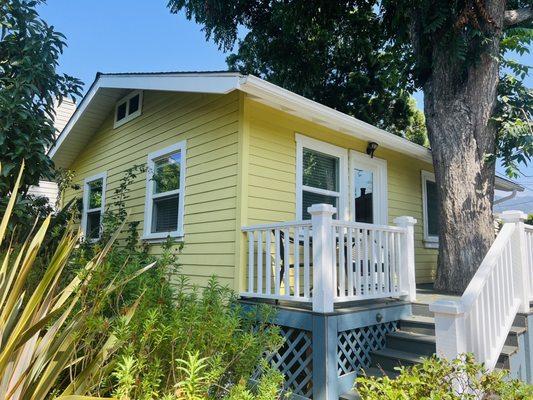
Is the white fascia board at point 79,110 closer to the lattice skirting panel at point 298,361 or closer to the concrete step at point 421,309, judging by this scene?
the lattice skirting panel at point 298,361

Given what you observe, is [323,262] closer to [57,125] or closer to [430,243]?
[430,243]

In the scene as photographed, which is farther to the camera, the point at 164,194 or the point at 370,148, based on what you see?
the point at 370,148

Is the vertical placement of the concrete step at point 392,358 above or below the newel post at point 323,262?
below

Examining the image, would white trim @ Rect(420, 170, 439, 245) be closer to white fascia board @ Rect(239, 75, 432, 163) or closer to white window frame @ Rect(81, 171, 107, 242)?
white fascia board @ Rect(239, 75, 432, 163)

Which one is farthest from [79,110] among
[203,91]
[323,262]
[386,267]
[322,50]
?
[386,267]

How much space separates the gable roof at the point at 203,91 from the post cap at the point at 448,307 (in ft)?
9.72

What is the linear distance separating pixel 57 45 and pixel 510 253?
6.50 meters

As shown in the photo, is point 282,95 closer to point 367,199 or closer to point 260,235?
point 260,235

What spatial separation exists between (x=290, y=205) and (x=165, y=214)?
2.24 metres

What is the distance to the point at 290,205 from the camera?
221 inches

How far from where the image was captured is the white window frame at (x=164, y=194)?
6121 millimetres

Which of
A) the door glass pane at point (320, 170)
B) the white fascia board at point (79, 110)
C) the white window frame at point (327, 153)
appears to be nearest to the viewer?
the white window frame at point (327, 153)

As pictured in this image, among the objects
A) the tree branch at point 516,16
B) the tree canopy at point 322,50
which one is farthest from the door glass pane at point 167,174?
the tree branch at point 516,16

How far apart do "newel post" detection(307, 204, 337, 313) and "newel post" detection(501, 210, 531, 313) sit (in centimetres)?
224
